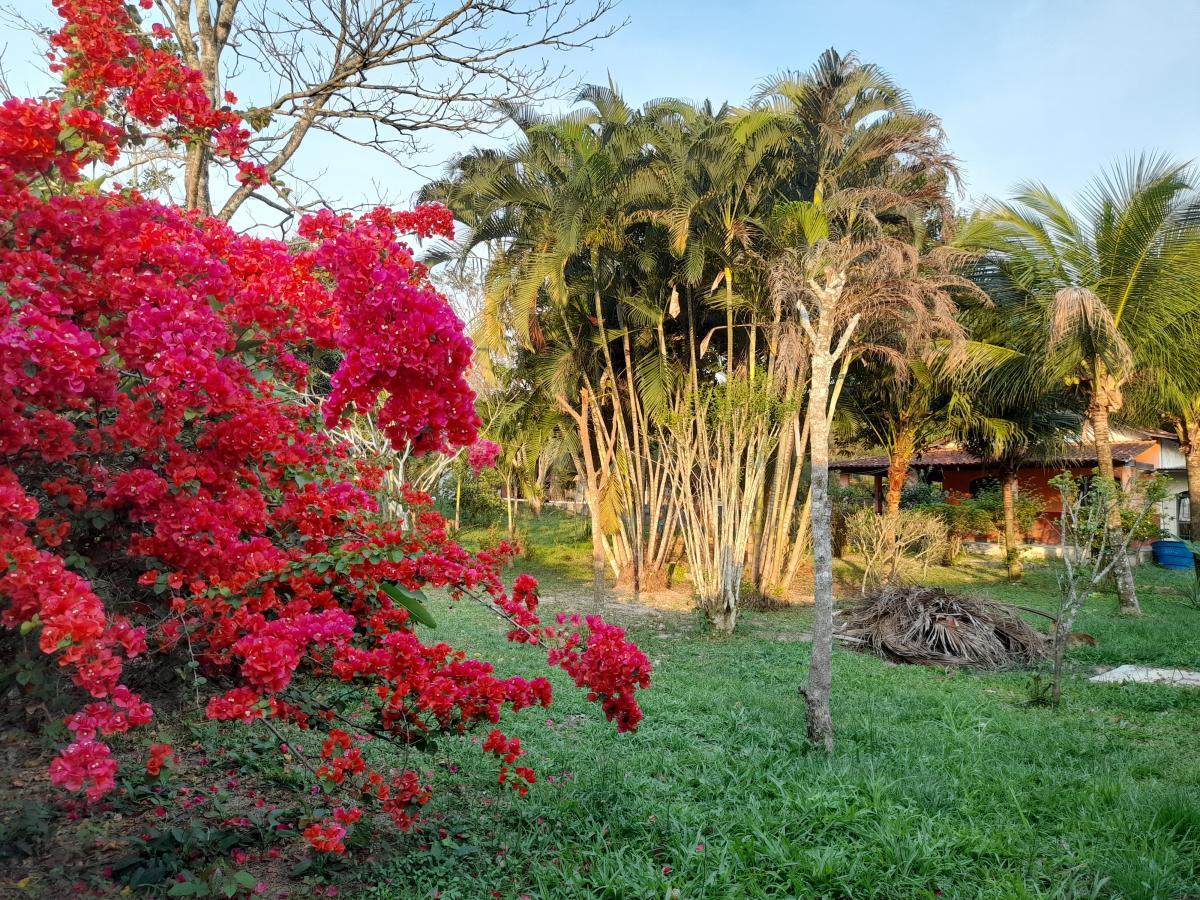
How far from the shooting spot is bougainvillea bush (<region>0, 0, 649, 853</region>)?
2049mm

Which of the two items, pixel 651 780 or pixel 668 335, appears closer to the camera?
pixel 651 780

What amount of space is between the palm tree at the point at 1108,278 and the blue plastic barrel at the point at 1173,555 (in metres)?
7.02

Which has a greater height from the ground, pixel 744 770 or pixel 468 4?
pixel 468 4

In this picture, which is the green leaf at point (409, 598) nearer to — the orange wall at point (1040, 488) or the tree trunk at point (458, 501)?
the tree trunk at point (458, 501)

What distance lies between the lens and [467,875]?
9.77 feet

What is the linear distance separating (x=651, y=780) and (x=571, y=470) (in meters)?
18.2

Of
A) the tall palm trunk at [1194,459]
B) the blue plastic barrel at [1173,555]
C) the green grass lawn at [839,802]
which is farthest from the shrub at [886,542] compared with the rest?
the blue plastic barrel at [1173,555]

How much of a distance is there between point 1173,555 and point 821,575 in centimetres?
1675

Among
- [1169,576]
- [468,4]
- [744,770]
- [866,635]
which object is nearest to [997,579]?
[1169,576]

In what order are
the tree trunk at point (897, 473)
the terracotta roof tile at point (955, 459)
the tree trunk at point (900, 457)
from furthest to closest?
the terracotta roof tile at point (955, 459) → the tree trunk at point (900, 457) → the tree trunk at point (897, 473)

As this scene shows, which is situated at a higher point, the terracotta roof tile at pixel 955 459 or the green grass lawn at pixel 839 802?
the terracotta roof tile at pixel 955 459

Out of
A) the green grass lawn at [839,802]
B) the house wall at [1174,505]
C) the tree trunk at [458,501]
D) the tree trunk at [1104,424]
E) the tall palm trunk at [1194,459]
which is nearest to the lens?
the green grass lawn at [839,802]

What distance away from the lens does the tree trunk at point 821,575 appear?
4.45 m

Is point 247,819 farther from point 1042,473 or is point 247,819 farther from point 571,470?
point 1042,473
